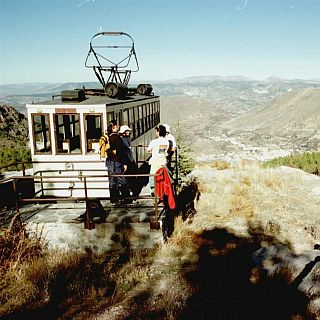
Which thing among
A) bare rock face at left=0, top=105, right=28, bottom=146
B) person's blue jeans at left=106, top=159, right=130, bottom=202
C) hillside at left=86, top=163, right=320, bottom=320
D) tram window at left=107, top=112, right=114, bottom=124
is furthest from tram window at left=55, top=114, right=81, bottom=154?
bare rock face at left=0, top=105, right=28, bottom=146

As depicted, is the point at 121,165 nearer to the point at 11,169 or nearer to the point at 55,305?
the point at 55,305

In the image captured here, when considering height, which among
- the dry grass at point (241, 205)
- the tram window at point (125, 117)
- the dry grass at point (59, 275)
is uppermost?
the tram window at point (125, 117)

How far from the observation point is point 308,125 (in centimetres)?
5575

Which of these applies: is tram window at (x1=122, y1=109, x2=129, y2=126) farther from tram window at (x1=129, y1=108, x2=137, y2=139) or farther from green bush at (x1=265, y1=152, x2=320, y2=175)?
green bush at (x1=265, y1=152, x2=320, y2=175)

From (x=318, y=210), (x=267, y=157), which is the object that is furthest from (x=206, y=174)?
(x=267, y=157)

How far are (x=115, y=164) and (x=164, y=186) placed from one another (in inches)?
55.5

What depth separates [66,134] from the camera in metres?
11.4

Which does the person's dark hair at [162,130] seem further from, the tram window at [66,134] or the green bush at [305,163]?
the green bush at [305,163]

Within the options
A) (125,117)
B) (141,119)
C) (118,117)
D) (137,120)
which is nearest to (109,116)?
(118,117)

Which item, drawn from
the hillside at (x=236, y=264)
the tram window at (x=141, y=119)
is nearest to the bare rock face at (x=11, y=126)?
the tram window at (x=141, y=119)

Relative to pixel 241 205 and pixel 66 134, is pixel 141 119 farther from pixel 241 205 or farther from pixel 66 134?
pixel 241 205

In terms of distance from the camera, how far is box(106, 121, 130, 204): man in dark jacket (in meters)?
8.12

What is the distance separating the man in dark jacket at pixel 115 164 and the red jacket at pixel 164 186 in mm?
798

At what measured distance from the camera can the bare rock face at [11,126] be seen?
118ft
